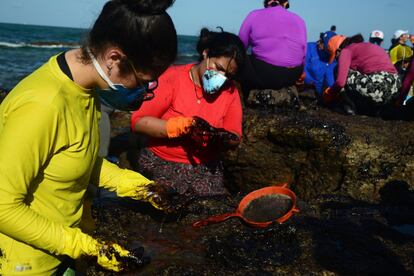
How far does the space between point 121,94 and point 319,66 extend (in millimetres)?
5750

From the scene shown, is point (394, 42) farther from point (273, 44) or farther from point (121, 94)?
point (121, 94)

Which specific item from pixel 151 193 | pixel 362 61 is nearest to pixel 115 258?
pixel 151 193

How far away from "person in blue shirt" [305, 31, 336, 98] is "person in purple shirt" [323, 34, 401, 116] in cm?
49

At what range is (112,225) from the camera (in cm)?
254

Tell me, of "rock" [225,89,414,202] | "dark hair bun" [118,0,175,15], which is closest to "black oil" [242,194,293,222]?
"dark hair bun" [118,0,175,15]

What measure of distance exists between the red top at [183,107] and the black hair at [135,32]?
175 centimetres

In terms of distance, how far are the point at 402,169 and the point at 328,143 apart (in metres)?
0.79

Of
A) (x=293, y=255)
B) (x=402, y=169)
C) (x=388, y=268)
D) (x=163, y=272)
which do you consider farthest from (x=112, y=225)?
(x=402, y=169)

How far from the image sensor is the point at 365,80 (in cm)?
609

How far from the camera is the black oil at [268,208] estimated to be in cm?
271

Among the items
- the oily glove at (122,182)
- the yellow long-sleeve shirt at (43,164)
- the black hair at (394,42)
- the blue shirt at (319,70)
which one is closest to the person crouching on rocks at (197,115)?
the oily glove at (122,182)

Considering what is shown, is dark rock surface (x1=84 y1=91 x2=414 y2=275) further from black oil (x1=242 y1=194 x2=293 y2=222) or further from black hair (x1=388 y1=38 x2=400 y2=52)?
black hair (x1=388 y1=38 x2=400 y2=52)

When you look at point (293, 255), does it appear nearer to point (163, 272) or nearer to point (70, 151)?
point (163, 272)

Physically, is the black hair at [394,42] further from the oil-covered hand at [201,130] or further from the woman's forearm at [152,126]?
the woman's forearm at [152,126]
